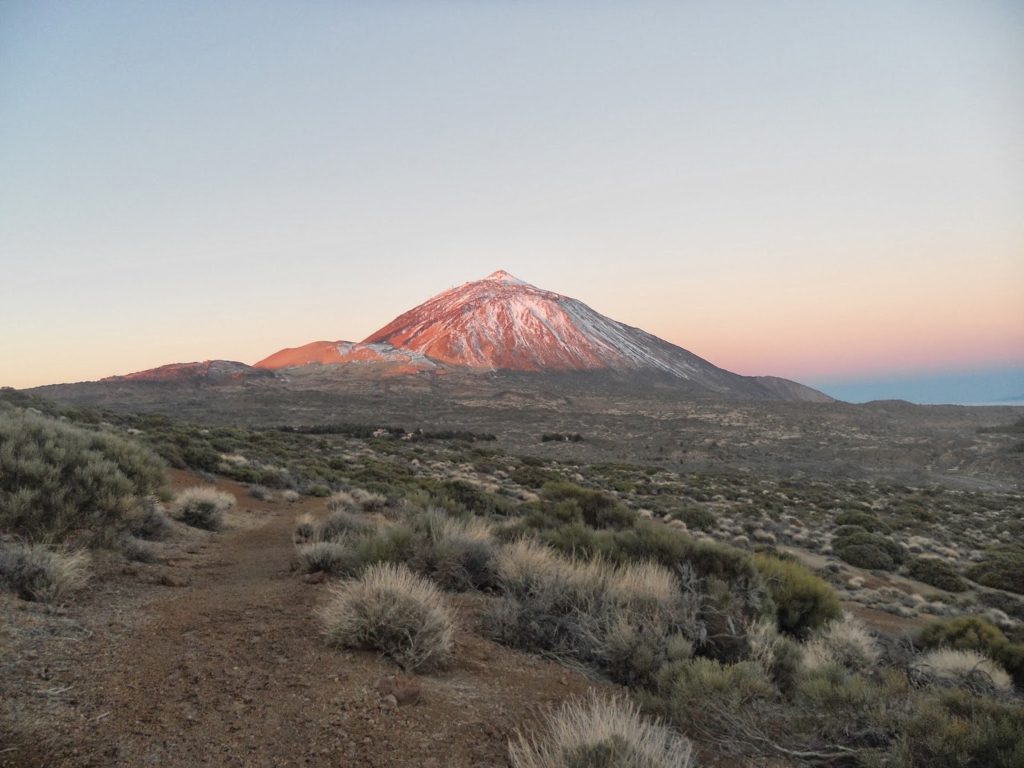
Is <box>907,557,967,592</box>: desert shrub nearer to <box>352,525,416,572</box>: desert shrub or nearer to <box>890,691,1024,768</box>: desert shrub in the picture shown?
<box>890,691,1024,768</box>: desert shrub

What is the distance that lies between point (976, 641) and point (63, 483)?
12987 mm

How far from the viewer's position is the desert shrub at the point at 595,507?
12.0 metres

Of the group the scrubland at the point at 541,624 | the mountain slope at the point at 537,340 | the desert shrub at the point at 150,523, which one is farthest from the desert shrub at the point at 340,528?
the mountain slope at the point at 537,340

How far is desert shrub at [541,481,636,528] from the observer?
12.0m

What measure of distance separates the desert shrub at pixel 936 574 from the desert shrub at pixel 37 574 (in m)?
19.4

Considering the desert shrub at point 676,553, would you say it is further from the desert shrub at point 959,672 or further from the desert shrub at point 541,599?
the desert shrub at point 959,672

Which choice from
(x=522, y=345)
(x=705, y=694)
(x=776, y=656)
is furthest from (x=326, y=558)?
(x=522, y=345)

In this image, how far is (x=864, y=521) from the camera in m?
22.9

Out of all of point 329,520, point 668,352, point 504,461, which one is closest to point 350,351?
point 668,352

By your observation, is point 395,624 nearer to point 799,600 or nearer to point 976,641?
point 799,600

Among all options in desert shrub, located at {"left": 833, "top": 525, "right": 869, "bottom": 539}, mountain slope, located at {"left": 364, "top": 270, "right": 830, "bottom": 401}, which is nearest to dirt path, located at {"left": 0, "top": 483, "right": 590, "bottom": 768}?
desert shrub, located at {"left": 833, "top": 525, "right": 869, "bottom": 539}

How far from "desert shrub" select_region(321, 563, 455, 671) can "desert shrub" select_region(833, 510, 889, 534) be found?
73.6 ft

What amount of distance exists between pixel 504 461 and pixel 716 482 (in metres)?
12.4

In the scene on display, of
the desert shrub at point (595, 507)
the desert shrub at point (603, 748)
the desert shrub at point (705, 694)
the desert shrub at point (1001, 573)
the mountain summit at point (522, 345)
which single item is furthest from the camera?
the mountain summit at point (522, 345)
